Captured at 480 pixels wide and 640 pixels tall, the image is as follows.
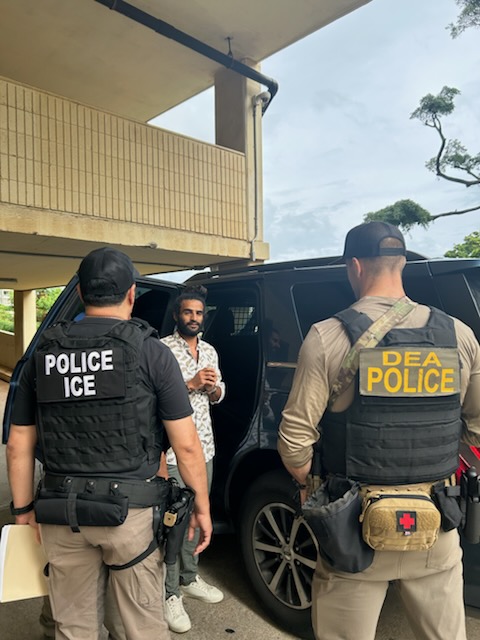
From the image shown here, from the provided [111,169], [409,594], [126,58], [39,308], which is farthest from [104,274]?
[39,308]

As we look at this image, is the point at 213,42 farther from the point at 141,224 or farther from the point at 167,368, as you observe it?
the point at 167,368

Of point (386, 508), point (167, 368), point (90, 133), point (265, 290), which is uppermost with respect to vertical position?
point (90, 133)

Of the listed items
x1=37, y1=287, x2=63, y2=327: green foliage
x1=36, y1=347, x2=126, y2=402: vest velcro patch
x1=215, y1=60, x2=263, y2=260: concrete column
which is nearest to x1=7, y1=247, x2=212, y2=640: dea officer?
x1=36, y1=347, x2=126, y2=402: vest velcro patch

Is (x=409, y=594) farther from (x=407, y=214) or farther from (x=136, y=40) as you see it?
(x=407, y=214)

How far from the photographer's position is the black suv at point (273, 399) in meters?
2.19

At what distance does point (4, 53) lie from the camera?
6750 millimetres

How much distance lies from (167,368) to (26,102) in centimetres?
453

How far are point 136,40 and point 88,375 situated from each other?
6414 mm

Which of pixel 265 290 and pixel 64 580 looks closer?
pixel 64 580

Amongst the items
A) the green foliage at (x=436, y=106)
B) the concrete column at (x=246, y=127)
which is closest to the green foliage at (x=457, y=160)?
the green foliage at (x=436, y=106)

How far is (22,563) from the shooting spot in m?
1.79

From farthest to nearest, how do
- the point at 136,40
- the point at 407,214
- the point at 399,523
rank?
the point at 407,214 → the point at 136,40 → the point at 399,523

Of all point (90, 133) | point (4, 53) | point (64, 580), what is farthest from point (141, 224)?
point (64, 580)

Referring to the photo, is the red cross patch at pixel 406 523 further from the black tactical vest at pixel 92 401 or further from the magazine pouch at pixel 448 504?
the black tactical vest at pixel 92 401
